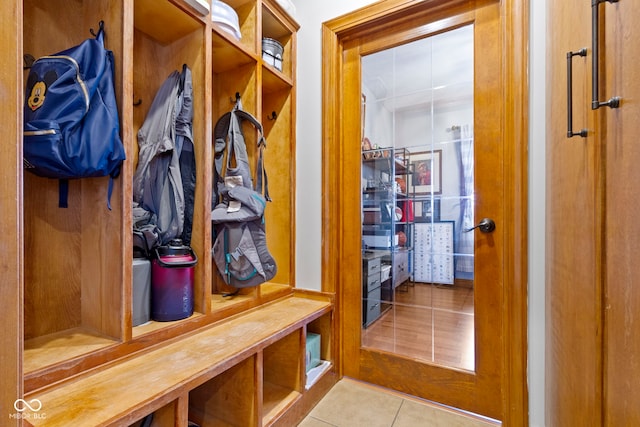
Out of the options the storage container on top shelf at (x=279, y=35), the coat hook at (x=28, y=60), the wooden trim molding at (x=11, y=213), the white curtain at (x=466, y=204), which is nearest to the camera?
the wooden trim molding at (x=11, y=213)

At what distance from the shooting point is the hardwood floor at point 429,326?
153cm

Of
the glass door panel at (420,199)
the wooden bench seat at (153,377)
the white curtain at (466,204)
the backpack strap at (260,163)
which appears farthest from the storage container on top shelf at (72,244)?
the white curtain at (466,204)

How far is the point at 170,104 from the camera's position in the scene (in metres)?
1.26

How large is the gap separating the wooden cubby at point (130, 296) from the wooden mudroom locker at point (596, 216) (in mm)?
1052

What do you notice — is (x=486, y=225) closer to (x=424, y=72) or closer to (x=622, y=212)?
(x=622, y=212)

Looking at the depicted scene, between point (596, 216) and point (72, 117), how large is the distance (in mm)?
1543

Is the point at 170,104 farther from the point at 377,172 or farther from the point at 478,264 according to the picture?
the point at 478,264

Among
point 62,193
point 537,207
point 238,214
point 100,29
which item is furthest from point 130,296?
point 537,207

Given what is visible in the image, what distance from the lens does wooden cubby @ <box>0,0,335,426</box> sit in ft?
2.83

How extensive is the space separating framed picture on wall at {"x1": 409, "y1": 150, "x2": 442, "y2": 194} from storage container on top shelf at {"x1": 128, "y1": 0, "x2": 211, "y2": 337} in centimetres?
111

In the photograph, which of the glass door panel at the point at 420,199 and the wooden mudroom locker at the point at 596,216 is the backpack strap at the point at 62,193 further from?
the wooden mudroom locker at the point at 596,216

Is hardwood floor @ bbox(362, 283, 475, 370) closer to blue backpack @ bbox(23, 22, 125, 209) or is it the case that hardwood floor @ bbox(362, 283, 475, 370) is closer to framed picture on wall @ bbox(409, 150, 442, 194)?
framed picture on wall @ bbox(409, 150, 442, 194)

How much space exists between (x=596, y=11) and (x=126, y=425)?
1603 millimetres

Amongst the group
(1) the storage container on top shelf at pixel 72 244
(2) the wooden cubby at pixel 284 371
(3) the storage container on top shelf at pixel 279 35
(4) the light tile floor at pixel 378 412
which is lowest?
(4) the light tile floor at pixel 378 412
